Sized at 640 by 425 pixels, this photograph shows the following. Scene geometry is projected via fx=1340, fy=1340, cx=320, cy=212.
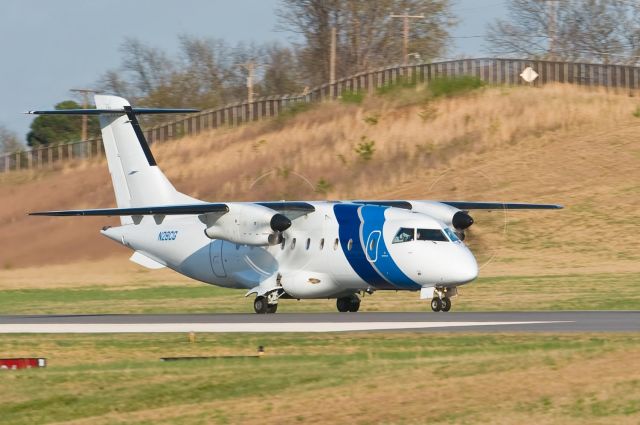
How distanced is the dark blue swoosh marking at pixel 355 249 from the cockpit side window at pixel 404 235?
1007 millimetres

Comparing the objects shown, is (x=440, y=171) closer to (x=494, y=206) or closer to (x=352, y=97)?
(x=352, y=97)

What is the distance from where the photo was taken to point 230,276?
37.4 metres

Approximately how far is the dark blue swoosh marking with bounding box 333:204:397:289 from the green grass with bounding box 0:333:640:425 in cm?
832

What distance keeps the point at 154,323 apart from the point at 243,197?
120 ft

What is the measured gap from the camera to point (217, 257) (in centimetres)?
3744

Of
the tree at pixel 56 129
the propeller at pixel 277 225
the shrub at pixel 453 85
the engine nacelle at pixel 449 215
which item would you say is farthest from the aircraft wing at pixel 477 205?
the tree at pixel 56 129

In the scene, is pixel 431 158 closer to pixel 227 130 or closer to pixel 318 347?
pixel 227 130

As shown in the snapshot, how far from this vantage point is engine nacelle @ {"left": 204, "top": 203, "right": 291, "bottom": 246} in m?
34.6

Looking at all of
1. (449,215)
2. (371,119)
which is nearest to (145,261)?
(449,215)

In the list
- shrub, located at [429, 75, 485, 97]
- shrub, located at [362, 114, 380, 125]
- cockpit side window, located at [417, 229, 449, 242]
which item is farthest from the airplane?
shrub, located at [429, 75, 485, 97]

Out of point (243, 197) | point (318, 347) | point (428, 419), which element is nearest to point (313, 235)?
point (318, 347)

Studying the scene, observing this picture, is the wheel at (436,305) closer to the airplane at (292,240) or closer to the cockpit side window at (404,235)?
the airplane at (292,240)

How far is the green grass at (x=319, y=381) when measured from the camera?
690 inches

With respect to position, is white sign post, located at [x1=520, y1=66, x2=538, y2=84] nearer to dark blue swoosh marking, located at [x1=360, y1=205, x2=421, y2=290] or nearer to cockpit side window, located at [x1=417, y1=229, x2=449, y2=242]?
dark blue swoosh marking, located at [x1=360, y1=205, x2=421, y2=290]
